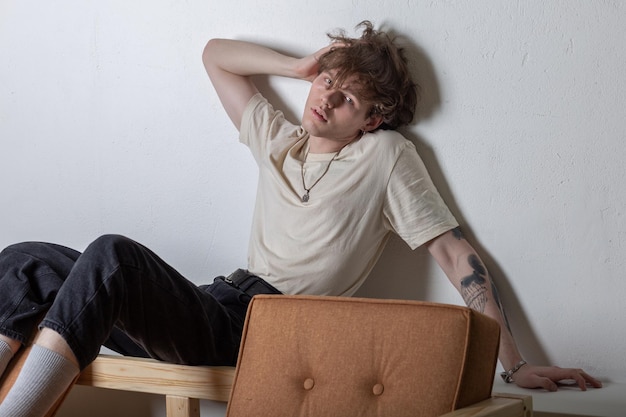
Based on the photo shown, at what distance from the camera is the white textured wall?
2078 millimetres

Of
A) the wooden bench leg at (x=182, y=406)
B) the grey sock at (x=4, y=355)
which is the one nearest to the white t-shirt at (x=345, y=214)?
the wooden bench leg at (x=182, y=406)

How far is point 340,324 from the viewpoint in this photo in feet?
5.50

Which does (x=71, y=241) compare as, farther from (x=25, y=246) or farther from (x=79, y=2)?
(x=79, y=2)

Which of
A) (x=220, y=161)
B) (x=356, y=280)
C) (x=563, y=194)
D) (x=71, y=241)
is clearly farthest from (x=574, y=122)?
(x=71, y=241)

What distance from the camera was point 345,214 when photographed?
219 centimetres

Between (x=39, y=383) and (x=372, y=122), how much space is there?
1.03 m

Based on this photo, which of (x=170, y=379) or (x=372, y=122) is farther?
(x=372, y=122)

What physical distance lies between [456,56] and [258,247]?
2.31ft

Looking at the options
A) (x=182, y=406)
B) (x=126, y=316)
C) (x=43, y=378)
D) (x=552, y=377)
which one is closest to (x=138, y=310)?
(x=126, y=316)

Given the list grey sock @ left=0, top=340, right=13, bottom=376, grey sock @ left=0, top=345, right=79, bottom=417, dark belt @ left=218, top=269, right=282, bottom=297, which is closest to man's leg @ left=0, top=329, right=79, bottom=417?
grey sock @ left=0, top=345, right=79, bottom=417

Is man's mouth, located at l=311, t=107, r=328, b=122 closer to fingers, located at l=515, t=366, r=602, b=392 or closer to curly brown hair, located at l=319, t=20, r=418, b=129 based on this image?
curly brown hair, located at l=319, t=20, r=418, b=129

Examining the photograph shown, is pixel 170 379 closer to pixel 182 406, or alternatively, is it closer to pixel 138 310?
pixel 182 406

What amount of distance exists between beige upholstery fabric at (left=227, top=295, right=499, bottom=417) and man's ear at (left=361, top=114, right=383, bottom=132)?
0.66 meters

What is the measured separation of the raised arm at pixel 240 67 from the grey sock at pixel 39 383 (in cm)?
93
